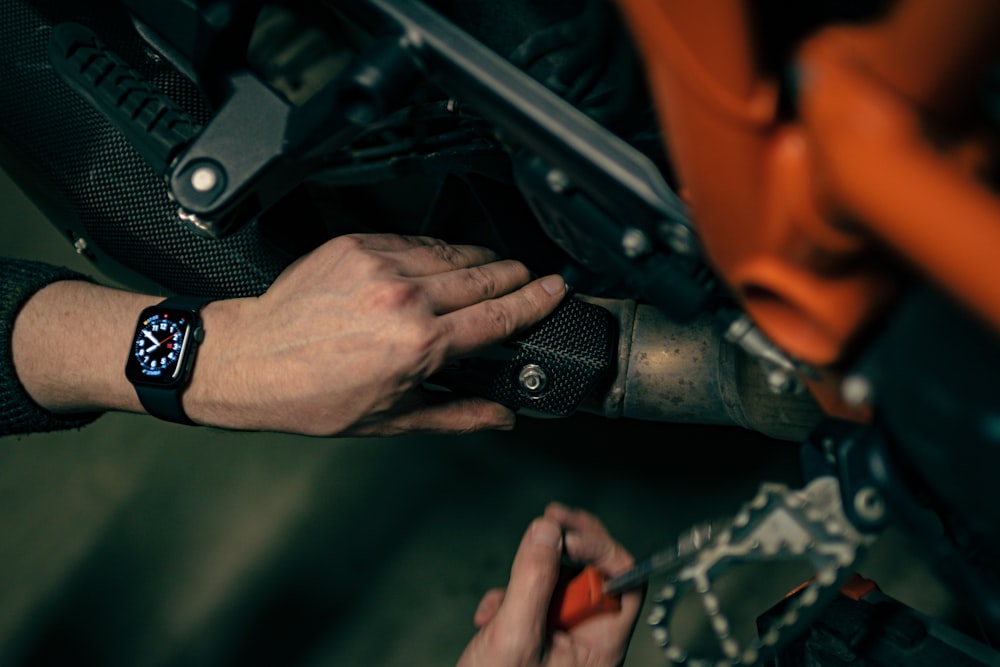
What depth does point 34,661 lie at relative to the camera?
3.36 ft

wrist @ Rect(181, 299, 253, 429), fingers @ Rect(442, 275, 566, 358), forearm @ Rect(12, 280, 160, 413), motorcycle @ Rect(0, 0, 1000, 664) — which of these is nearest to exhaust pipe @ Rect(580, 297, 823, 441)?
motorcycle @ Rect(0, 0, 1000, 664)

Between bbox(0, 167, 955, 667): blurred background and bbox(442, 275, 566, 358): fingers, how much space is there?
0.37 meters

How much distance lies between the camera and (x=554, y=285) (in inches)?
28.8

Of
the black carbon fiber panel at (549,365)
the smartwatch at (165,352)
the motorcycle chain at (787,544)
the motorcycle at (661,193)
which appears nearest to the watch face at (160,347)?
the smartwatch at (165,352)

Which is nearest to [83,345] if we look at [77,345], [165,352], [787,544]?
[77,345]

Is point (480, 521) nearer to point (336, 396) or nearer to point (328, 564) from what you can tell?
point (328, 564)

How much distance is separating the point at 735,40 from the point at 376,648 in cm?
87

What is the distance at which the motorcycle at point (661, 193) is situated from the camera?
0.34 m

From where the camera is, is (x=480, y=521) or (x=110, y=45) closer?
(x=110, y=45)

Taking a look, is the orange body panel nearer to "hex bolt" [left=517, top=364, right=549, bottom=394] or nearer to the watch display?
"hex bolt" [left=517, top=364, right=549, bottom=394]

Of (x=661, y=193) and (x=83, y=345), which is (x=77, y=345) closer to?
(x=83, y=345)

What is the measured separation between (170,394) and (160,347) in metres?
0.04

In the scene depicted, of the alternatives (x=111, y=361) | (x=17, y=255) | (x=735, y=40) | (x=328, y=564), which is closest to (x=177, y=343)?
(x=111, y=361)

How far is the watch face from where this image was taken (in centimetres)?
72
